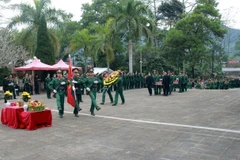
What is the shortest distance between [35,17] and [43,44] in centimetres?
266

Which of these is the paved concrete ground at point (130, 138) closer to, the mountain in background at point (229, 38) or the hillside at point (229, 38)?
the mountain in background at point (229, 38)

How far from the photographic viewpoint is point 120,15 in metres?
23.0

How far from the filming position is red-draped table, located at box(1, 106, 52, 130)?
7.57m

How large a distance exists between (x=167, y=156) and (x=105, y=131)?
2.56m

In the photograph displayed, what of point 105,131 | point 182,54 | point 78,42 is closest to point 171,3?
point 182,54

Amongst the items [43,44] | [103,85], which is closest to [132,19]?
[103,85]

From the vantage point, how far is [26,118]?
766cm

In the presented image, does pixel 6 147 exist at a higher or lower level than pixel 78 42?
lower

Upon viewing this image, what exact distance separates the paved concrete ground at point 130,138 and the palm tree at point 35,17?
1736 centimetres

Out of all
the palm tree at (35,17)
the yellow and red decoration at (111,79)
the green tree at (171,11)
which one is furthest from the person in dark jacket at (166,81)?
the green tree at (171,11)

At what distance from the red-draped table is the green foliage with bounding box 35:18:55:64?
16.4 metres

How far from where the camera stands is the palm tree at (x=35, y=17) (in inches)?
932

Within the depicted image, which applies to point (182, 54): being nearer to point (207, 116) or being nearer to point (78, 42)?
point (78, 42)

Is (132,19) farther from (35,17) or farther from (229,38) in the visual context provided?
(229,38)
